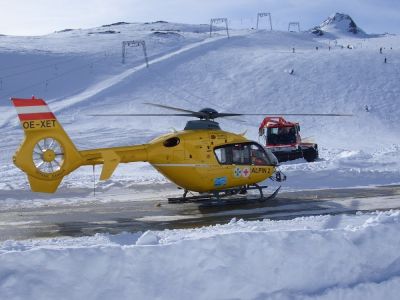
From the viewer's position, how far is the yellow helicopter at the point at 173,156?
11570mm

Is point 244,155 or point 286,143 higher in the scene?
point 244,155

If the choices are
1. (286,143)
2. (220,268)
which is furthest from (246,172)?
(286,143)

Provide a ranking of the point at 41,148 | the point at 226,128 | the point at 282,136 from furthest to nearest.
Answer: the point at 226,128 < the point at 282,136 < the point at 41,148

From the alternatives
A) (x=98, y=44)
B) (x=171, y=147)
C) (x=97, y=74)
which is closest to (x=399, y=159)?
(x=171, y=147)

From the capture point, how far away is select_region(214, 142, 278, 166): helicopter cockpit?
44.6ft

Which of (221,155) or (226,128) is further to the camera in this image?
(226,128)

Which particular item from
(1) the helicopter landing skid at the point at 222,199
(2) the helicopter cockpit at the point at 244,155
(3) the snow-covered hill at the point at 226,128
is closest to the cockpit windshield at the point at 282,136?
(3) the snow-covered hill at the point at 226,128

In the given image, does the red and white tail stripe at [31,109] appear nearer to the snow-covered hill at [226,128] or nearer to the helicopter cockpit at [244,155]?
the snow-covered hill at [226,128]

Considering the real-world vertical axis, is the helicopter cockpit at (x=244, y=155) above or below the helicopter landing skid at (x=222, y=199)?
above

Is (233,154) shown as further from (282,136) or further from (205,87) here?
(205,87)

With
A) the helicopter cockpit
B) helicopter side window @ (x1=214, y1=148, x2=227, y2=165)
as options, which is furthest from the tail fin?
the helicopter cockpit

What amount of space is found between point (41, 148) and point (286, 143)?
15.1 metres

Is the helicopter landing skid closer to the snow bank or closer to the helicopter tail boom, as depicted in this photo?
the helicopter tail boom

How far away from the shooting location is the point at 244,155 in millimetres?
13805
